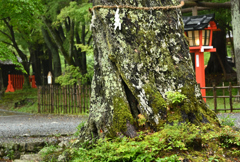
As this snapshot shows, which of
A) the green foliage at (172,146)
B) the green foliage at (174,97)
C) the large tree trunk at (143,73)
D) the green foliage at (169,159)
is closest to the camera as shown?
the green foliage at (169,159)

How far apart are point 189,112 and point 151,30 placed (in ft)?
4.58

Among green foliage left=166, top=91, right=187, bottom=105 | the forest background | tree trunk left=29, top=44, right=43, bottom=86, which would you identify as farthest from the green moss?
tree trunk left=29, top=44, right=43, bottom=86

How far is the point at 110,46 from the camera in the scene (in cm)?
462

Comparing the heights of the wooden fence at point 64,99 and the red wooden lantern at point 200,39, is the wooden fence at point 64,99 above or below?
below

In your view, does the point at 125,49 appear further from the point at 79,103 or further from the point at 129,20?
the point at 79,103

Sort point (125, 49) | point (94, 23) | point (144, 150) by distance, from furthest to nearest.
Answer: point (94, 23), point (125, 49), point (144, 150)

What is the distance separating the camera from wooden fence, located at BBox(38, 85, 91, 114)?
45.3 feet

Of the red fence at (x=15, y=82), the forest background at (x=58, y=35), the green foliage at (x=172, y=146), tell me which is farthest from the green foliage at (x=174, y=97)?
the red fence at (x=15, y=82)

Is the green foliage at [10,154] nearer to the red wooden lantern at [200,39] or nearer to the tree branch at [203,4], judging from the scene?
the red wooden lantern at [200,39]

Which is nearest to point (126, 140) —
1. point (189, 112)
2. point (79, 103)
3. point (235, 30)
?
point (189, 112)

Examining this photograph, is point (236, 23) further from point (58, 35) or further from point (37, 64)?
point (37, 64)

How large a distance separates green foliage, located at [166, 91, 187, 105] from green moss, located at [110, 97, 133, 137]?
0.65 m

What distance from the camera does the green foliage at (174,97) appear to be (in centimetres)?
427

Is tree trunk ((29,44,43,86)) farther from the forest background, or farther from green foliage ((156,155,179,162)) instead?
green foliage ((156,155,179,162))
